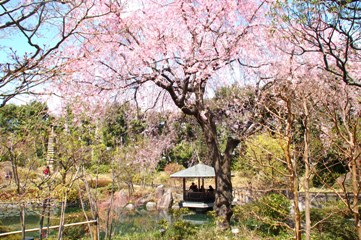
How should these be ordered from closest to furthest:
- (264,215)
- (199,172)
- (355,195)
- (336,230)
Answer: (355,195) < (336,230) < (264,215) < (199,172)

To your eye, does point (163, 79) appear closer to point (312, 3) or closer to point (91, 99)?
point (91, 99)

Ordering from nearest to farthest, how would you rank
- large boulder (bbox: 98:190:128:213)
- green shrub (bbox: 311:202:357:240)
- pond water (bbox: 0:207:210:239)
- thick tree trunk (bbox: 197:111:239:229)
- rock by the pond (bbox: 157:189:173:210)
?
green shrub (bbox: 311:202:357:240)
thick tree trunk (bbox: 197:111:239:229)
pond water (bbox: 0:207:210:239)
large boulder (bbox: 98:190:128:213)
rock by the pond (bbox: 157:189:173:210)

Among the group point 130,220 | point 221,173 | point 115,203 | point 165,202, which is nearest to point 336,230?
point 221,173

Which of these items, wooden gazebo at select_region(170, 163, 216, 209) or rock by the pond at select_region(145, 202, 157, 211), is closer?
wooden gazebo at select_region(170, 163, 216, 209)

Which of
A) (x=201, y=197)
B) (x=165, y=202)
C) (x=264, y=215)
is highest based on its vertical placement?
(x=264, y=215)

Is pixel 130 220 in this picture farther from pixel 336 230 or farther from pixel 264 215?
pixel 336 230

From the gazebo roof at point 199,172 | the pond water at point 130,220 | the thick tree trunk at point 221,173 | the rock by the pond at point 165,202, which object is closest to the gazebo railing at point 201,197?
the pond water at point 130,220

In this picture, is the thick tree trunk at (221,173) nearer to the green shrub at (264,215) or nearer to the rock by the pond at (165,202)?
the green shrub at (264,215)

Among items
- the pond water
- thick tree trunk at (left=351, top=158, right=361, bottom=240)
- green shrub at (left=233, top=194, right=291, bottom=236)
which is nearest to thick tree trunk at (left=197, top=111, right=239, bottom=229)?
green shrub at (left=233, top=194, right=291, bottom=236)

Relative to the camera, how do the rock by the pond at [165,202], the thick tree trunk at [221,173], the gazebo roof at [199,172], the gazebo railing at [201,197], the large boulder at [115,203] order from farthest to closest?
the rock by the pond at [165,202] → the gazebo railing at [201,197] → the gazebo roof at [199,172] → the large boulder at [115,203] → the thick tree trunk at [221,173]

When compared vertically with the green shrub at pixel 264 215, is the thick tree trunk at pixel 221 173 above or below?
above

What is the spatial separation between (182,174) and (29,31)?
10962 millimetres

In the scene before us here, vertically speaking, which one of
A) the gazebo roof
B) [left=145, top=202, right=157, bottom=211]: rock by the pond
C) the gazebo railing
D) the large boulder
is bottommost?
[left=145, top=202, right=157, bottom=211]: rock by the pond

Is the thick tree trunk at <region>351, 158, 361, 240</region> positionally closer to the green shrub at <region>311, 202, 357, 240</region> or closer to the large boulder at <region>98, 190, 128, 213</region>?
the green shrub at <region>311, 202, 357, 240</region>
